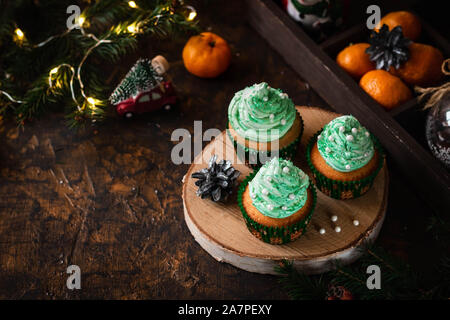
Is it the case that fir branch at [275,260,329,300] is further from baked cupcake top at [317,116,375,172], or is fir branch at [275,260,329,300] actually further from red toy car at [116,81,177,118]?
red toy car at [116,81,177,118]

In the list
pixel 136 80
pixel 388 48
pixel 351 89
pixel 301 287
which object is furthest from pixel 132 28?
pixel 301 287

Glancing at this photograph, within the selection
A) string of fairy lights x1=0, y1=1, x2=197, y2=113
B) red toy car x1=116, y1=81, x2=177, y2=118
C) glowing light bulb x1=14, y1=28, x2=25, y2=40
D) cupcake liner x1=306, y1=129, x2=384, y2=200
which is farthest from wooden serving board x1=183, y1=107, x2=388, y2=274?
glowing light bulb x1=14, y1=28, x2=25, y2=40

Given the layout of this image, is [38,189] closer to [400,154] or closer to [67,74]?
[67,74]

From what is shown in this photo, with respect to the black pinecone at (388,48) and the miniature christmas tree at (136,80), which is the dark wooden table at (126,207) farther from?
the black pinecone at (388,48)

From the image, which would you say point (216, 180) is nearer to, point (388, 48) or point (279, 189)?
point (279, 189)

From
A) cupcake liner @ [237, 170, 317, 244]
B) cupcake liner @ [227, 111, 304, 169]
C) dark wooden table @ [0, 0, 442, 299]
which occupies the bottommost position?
dark wooden table @ [0, 0, 442, 299]
